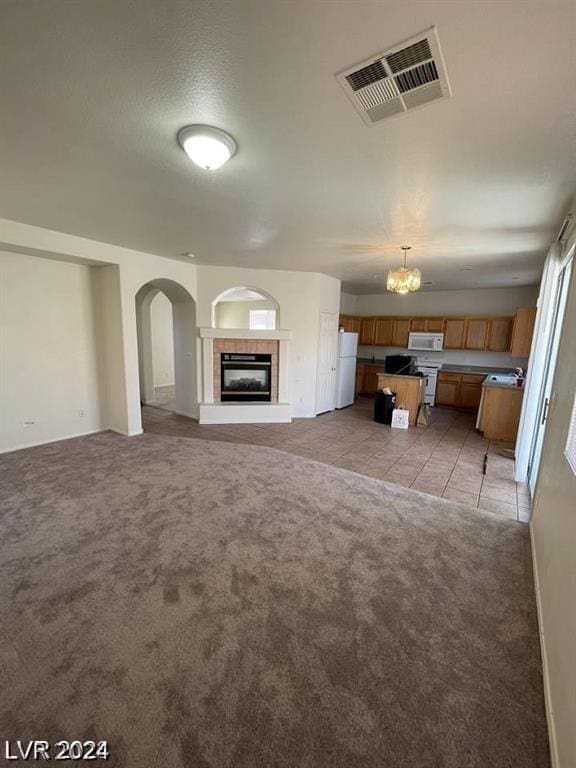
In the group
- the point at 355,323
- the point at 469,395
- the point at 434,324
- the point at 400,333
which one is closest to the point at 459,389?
the point at 469,395

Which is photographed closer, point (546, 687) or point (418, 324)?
point (546, 687)

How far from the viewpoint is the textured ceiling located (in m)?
1.11

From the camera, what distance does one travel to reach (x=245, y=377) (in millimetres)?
5723

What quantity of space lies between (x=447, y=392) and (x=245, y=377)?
461 cm

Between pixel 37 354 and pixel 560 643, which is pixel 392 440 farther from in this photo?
pixel 37 354

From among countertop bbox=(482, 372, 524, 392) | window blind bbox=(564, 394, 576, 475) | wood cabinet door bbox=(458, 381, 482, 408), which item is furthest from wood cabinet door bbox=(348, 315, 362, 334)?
window blind bbox=(564, 394, 576, 475)

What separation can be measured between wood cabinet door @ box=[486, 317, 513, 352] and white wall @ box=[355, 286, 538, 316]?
0.37m

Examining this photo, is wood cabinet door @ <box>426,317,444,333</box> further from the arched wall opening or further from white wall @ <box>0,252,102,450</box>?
white wall @ <box>0,252,102,450</box>

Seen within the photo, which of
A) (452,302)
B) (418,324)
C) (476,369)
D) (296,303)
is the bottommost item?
(476,369)

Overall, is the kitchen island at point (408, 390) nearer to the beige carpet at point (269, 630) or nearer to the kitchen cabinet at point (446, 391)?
the kitchen cabinet at point (446, 391)

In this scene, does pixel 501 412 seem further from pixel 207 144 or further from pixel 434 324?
pixel 207 144

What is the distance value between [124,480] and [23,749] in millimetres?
2255

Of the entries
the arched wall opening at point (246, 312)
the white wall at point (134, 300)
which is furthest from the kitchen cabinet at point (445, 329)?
the arched wall opening at point (246, 312)

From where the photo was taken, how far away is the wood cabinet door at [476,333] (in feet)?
22.1
